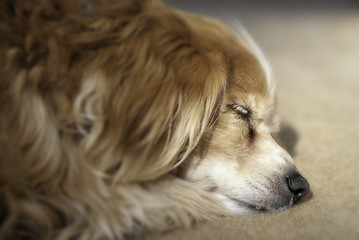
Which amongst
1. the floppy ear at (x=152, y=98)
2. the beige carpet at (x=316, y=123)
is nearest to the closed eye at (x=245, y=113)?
the floppy ear at (x=152, y=98)

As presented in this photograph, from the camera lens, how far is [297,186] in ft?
3.85

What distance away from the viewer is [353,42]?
301 cm

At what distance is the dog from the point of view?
92cm

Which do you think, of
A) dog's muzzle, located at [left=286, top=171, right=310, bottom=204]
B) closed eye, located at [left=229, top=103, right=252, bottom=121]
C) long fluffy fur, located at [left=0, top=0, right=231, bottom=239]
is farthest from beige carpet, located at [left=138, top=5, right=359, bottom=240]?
closed eye, located at [left=229, top=103, right=252, bottom=121]

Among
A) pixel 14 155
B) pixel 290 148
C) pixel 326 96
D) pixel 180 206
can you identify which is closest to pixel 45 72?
pixel 14 155

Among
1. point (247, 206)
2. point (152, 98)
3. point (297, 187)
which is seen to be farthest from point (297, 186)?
point (152, 98)

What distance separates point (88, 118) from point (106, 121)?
0.12 ft

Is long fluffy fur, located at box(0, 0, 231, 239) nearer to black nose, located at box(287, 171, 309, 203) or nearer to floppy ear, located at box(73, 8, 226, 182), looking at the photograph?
floppy ear, located at box(73, 8, 226, 182)

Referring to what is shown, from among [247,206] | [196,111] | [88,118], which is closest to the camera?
[88,118]

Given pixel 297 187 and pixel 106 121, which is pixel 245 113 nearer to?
pixel 297 187

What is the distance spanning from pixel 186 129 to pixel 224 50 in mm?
273

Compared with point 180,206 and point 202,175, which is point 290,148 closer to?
point 202,175

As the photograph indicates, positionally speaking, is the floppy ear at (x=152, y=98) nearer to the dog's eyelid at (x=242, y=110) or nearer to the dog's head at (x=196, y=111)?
the dog's head at (x=196, y=111)

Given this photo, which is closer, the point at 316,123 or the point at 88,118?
the point at 88,118
